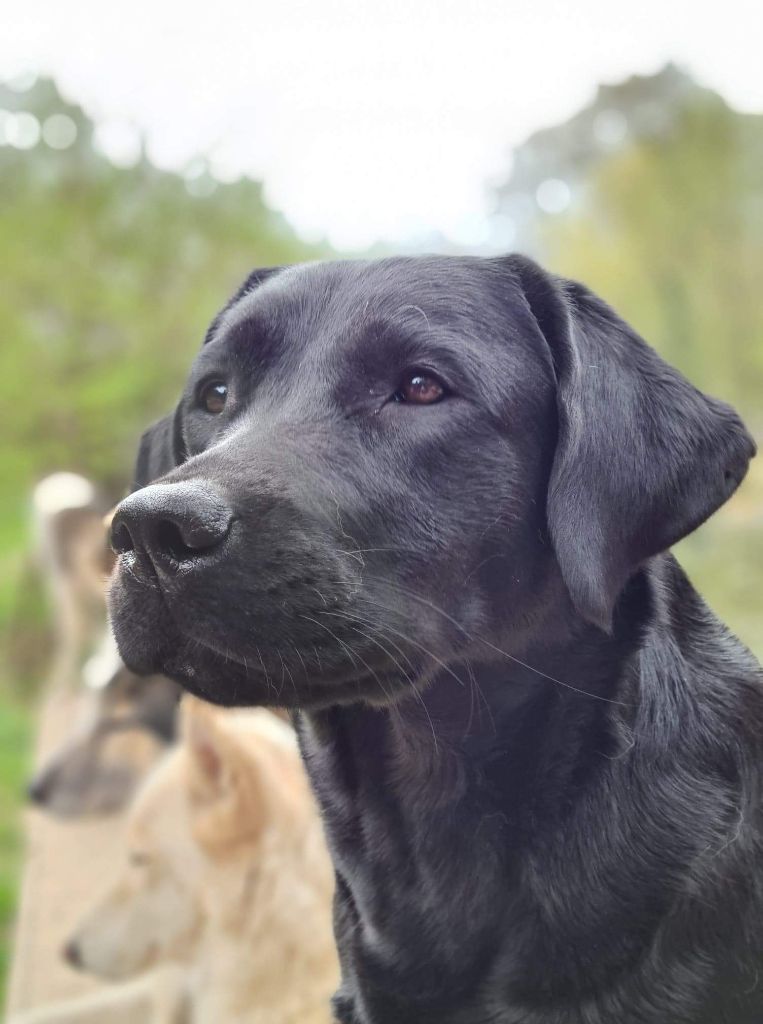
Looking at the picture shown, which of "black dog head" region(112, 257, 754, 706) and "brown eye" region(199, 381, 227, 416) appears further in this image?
"brown eye" region(199, 381, 227, 416)

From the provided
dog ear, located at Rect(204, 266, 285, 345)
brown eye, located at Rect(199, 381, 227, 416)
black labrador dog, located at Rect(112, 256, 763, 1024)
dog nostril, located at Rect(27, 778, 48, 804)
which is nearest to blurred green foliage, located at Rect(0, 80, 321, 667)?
dog nostril, located at Rect(27, 778, 48, 804)

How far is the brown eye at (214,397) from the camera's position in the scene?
132cm

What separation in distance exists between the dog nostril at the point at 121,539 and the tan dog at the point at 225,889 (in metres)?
1.25

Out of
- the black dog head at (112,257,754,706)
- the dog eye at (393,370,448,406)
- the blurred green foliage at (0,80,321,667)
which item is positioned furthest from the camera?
the blurred green foliage at (0,80,321,667)

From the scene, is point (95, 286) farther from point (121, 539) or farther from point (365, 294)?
point (121, 539)

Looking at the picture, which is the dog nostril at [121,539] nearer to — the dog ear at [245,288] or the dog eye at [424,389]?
the dog eye at [424,389]

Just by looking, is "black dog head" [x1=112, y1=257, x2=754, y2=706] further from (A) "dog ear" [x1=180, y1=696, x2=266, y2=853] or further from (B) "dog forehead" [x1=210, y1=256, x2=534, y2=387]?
(A) "dog ear" [x1=180, y1=696, x2=266, y2=853]

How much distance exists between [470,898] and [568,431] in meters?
0.55

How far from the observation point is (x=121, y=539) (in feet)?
3.22

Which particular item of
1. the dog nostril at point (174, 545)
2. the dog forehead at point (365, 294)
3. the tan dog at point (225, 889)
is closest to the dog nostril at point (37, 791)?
the tan dog at point (225, 889)

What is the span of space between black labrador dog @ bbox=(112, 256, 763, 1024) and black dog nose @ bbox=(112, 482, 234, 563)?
19 millimetres

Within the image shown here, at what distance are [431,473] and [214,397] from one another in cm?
34

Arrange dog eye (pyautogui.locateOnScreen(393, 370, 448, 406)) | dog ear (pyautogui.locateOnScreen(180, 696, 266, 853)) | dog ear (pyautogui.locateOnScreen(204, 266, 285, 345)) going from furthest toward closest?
1. dog ear (pyautogui.locateOnScreen(180, 696, 266, 853))
2. dog ear (pyautogui.locateOnScreen(204, 266, 285, 345))
3. dog eye (pyautogui.locateOnScreen(393, 370, 448, 406))

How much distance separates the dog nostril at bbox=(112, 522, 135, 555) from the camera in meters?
0.96
